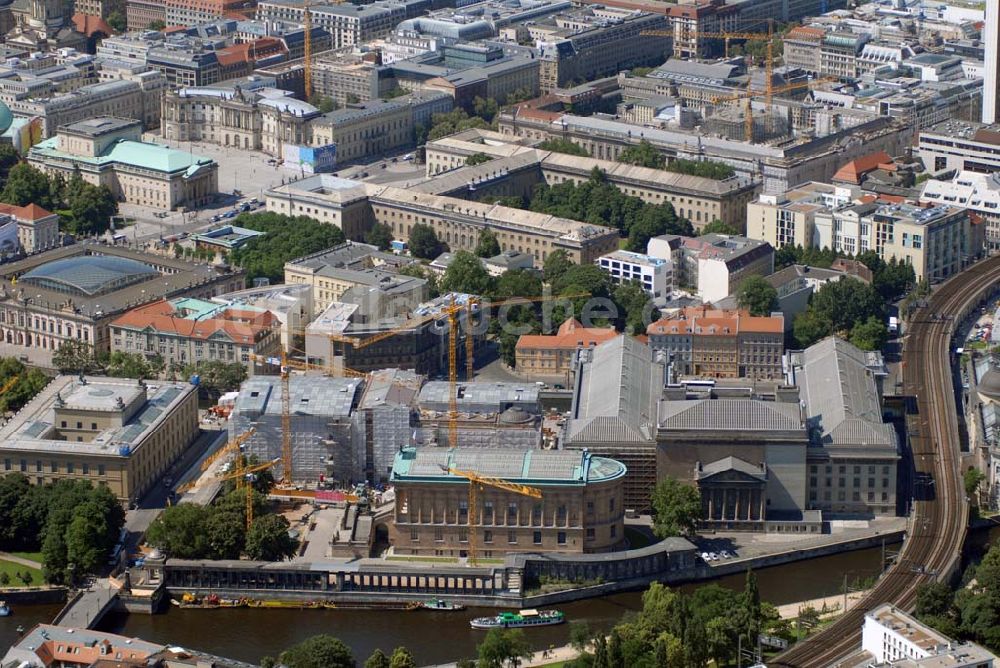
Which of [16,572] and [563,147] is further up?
[563,147]

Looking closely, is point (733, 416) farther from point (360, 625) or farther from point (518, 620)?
point (360, 625)

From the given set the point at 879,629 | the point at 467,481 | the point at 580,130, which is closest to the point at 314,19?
the point at 580,130

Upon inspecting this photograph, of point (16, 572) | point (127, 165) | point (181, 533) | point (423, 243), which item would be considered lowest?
point (16, 572)

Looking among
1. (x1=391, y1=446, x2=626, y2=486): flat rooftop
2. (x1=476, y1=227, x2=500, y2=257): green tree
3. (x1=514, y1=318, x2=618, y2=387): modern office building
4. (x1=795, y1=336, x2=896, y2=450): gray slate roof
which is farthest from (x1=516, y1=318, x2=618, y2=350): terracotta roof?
(x1=391, y1=446, x2=626, y2=486): flat rooftop

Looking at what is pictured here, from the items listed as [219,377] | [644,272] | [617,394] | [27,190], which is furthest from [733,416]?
[27,190]

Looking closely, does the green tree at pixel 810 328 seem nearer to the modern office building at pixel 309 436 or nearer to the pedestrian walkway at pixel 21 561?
the modern office building at pixel 309 436

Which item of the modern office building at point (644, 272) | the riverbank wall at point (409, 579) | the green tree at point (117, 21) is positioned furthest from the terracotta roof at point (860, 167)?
the green tree at point (117, 21)
